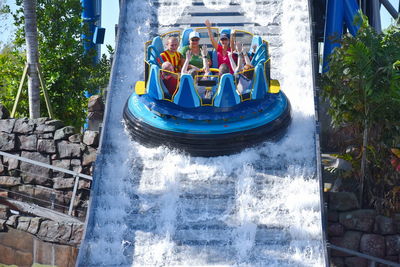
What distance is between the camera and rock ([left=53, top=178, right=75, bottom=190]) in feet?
30.0

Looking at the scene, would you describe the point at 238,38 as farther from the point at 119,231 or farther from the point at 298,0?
the point at 119,231

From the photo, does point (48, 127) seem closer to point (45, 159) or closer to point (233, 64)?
point (45, 159)

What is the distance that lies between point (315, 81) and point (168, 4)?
2.58 m

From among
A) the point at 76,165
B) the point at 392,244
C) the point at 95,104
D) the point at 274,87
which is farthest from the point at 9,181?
the point at 392,244

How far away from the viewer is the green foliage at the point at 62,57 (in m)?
11.6

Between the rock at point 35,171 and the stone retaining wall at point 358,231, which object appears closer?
the stone retaining wall at point 358,231

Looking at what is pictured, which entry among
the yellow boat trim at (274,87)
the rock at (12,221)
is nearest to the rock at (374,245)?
the yellow boat trim at (274,87)

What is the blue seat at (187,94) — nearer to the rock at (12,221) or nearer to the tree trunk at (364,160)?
the tree trunk at (364,160)

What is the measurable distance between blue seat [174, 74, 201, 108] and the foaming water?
0.53m

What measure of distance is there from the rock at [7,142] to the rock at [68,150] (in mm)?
547

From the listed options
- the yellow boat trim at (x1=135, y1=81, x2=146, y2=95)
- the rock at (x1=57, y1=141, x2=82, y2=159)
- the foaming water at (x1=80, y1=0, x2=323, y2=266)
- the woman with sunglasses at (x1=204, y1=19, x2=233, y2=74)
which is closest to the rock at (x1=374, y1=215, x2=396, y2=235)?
the foaming water at (x1=80, y1=0, x2=323, y2=266)

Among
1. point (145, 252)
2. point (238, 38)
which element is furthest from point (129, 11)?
point (145, 252)

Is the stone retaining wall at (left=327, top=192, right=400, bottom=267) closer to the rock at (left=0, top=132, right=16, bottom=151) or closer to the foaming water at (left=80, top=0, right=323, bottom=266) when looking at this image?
the foaming water at (left=80, top=0, right=323, bottom=266)

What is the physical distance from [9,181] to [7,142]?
0.43 metres
